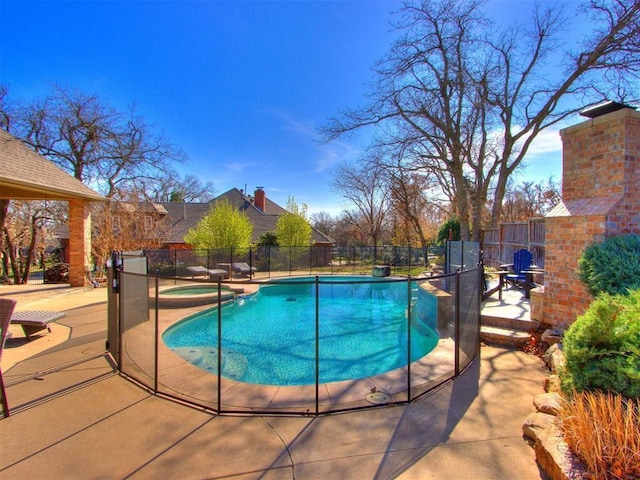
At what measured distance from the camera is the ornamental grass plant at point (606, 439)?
189 centimetres

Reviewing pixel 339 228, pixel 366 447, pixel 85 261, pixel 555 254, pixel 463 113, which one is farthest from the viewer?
pixel 339 228

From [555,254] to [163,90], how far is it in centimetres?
1476

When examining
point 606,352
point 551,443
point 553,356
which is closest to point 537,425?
point 551,443

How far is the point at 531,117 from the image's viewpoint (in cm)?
1507

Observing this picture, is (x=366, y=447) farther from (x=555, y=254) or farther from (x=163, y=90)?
(x=163, y=90)

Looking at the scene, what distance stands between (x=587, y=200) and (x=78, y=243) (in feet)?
45.5

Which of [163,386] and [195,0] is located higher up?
[195,0]

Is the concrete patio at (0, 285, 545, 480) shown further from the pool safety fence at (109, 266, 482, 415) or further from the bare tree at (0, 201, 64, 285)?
the bare tree at (0, 201, 64, 285)

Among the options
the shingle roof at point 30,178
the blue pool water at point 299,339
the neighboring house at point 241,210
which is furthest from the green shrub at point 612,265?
the neighboring house at point 241,210

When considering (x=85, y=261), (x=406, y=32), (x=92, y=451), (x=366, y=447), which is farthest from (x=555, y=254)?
(x=85, y=261)

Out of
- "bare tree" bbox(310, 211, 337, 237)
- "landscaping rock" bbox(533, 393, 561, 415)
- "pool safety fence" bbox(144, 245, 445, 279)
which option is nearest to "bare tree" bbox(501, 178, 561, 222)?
"pool safety fence" bbox(144, 245, 445, 279)

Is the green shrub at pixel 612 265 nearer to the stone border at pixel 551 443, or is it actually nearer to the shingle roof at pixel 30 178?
the stone border at pixel 551 443

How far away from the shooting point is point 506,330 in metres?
5.56

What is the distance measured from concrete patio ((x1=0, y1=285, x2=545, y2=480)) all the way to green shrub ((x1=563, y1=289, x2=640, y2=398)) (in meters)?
0.75
